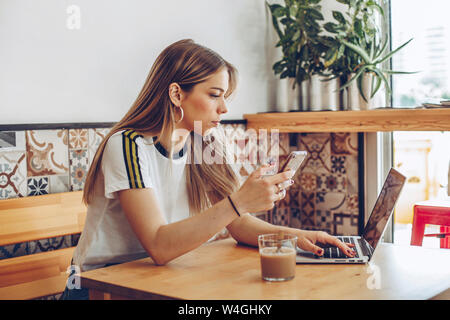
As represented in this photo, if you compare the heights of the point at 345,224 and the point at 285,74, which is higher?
the point at 285,74

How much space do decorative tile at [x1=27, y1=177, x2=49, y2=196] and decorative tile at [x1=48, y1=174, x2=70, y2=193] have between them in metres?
0.02

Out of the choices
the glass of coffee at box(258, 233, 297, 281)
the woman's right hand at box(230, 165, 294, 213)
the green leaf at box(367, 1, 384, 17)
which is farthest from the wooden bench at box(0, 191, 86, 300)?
the green leaf at box(367, 1, 384, 17)

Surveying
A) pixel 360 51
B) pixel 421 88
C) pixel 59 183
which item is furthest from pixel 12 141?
pixel 421 88

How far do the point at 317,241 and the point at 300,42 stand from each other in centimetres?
140

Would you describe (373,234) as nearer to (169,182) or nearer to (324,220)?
(169,182)

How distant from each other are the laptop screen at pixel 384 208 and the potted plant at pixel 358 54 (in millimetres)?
1098

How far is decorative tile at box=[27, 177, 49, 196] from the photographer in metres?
1.76

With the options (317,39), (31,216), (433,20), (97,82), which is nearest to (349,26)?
(317,39)

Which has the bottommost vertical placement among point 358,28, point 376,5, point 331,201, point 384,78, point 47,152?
point 331,201

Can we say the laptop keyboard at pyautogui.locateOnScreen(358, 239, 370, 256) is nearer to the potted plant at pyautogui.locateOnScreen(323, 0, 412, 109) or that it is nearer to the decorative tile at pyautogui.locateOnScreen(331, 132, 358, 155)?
the potted plant at pyautogui.locateOnScreen(323, 0, 412, 109)

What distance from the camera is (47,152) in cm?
181

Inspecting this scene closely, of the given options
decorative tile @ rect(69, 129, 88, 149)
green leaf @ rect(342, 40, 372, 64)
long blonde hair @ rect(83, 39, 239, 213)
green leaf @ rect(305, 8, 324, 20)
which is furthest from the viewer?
green leaf @ rect(305, 8, 324, 20)

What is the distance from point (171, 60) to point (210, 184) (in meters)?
0.38

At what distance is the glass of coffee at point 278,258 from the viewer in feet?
3.63
